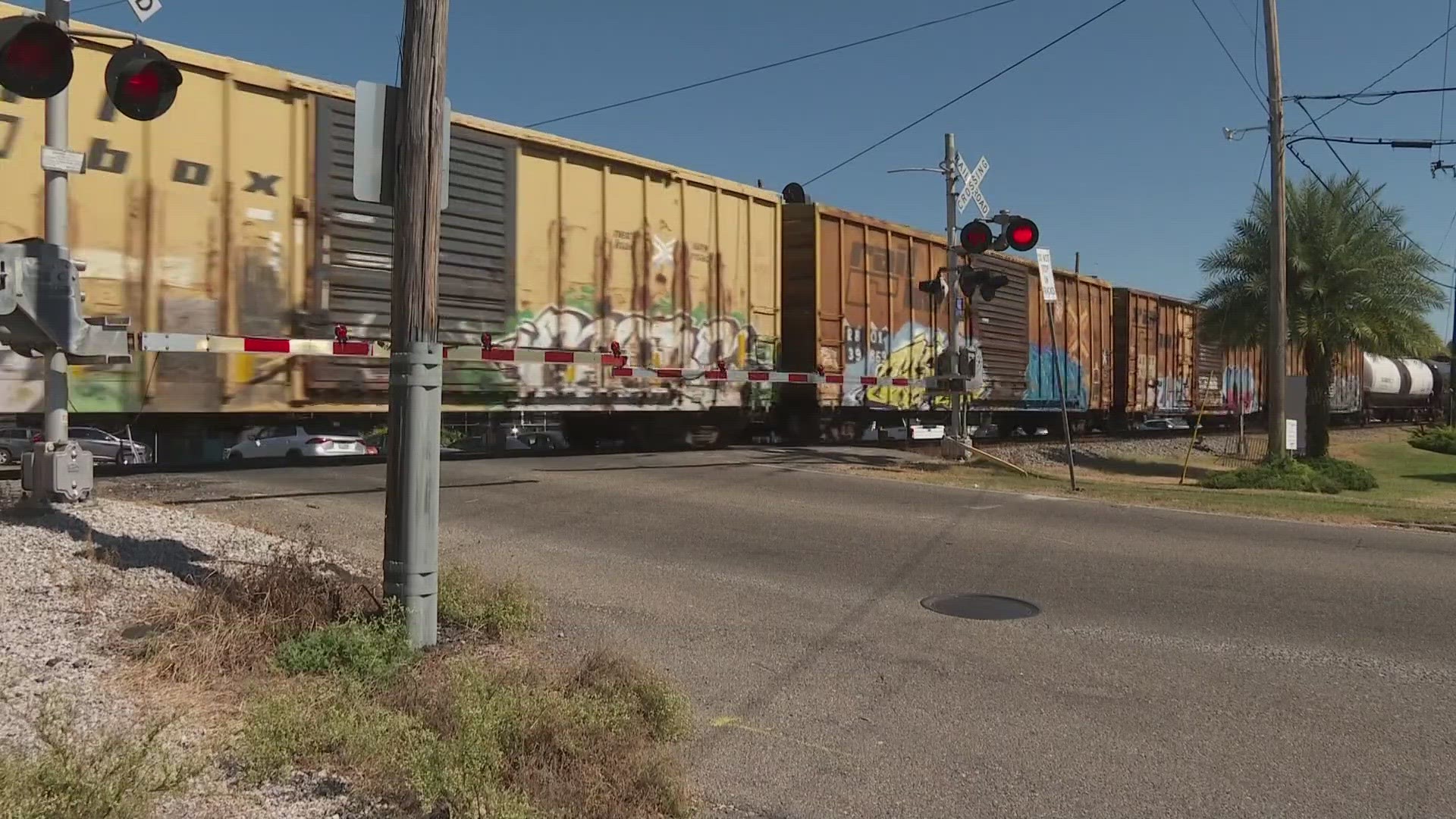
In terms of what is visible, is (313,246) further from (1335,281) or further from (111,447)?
(1335,281)

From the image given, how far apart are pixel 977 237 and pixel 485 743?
1172cm

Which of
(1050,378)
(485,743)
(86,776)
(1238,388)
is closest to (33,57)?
(86,776)

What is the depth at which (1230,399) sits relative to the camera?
3141 cm

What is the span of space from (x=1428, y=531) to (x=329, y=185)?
11792 millimetres

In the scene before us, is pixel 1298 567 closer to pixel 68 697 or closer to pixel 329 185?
pixel 68 697

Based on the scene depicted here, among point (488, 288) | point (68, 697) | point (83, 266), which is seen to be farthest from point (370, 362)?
point (68, 697)

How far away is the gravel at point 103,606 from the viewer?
3.24 metres

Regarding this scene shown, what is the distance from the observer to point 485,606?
5328mm

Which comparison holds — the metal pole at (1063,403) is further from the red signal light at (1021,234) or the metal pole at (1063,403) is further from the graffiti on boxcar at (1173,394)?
the graffiti on boxcar at (1173,394)

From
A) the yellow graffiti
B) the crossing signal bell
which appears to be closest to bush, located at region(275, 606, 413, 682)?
the crossing signal bell

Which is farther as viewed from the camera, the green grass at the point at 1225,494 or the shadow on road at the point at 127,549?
the green grass at the point at 1225,494

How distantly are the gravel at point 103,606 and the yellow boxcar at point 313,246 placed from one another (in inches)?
116

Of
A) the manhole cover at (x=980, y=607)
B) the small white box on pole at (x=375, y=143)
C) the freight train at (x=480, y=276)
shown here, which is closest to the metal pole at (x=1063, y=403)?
the freight train at (x=480, y=276)

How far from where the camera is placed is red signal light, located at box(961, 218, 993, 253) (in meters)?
13.8
